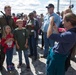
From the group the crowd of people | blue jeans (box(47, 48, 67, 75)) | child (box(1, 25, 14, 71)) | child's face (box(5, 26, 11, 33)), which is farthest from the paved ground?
blue jeans (box(47, 48, 67, 75))

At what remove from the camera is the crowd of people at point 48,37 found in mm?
3830

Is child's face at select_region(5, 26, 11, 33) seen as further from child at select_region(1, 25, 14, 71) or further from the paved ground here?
the paved ground

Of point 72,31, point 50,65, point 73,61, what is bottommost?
point 73,61

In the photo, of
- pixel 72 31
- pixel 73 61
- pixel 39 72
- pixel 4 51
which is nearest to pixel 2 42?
pixel 4 51

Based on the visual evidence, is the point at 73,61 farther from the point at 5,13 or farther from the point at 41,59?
the point at 5,13

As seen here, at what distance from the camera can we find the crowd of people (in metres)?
3.83

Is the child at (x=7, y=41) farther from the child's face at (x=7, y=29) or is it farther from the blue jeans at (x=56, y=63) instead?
the blue jeans at (x=56, y=63)

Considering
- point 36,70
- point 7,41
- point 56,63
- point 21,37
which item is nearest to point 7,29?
point 7,41

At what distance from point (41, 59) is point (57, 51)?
4.28 meters

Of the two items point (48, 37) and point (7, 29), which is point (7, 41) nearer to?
point (7, 29)

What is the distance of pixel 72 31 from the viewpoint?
385 cm

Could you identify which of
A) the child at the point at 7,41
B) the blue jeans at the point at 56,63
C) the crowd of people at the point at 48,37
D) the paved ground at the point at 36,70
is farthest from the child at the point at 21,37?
the blue jeans at the point at 56,63

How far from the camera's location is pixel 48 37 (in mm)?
3850

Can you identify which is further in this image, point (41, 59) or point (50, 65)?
point (41, 59)
